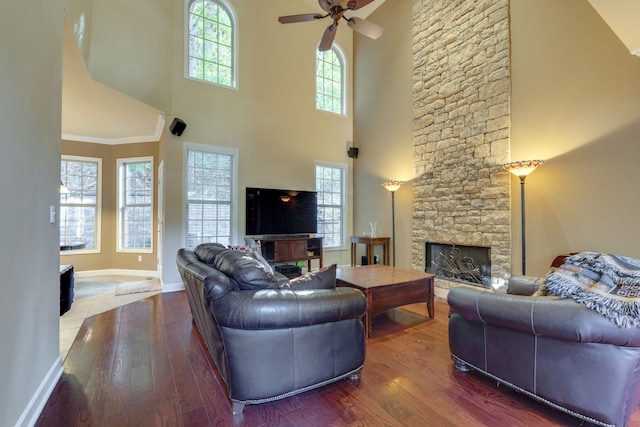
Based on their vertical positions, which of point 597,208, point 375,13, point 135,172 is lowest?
point 597,208

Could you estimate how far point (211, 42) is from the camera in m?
4.99

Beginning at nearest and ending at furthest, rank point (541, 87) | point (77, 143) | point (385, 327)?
point (385, 327) < point (541, 87) < point (77, 143)

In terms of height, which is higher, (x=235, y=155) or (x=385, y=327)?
(x=235, y=155)

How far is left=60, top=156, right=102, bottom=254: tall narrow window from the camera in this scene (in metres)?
5.77

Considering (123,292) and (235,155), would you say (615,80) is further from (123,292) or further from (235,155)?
(123,292)

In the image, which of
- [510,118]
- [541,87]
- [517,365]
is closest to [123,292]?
[517,365]

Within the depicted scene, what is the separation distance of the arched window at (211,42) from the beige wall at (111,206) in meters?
2.02

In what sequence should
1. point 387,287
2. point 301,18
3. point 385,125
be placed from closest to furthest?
1. point 387,287
2. point 301,18
3. point 385,125

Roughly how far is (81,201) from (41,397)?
534 cm

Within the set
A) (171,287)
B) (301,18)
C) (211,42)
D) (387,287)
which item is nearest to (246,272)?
(387,287)

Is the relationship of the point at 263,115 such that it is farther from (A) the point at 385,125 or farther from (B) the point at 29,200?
(B) the point at 29,200

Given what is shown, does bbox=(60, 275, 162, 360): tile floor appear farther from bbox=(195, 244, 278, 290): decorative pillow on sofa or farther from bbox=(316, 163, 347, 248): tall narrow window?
bbox=(316, 163, 347, 248): tall narrow window

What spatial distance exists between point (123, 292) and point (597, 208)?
6352 mm

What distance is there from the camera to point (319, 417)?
1698 millimetres
